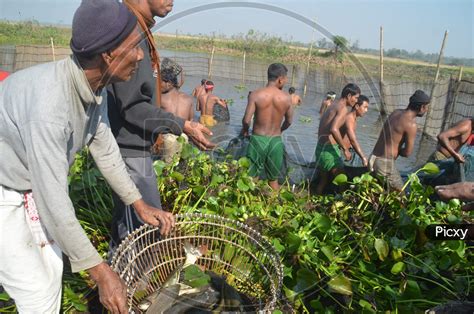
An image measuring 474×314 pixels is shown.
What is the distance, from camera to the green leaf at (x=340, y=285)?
1.94m

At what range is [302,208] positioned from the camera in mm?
2832

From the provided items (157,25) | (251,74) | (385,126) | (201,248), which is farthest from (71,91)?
(251,74)

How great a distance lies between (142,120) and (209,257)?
2.89 ft

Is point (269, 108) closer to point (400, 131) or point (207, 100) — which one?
point (400, 131)

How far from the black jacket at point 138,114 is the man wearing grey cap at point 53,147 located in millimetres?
397

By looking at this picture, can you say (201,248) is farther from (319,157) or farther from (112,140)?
(319,157)

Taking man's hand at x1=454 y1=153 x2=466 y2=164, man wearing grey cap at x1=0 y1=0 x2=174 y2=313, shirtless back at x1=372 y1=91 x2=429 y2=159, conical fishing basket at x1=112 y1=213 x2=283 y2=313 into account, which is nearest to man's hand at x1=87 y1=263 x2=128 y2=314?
man wearing grey cap at x1=0 y1=0 x2=174 y2=313

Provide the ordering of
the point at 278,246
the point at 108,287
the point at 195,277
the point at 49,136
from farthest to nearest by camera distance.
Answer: the point at 278,246, the point at 195,277, the point at 108,287, the point at 49,136

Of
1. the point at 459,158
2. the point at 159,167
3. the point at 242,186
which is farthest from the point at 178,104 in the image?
the point at 459,158

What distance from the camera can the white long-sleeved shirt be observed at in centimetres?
128

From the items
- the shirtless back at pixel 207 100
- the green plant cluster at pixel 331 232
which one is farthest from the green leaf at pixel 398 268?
the shirtless back at pixel 207 100

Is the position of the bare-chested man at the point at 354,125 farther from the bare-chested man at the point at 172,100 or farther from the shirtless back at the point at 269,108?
the bare-chested man at the point at 172,100

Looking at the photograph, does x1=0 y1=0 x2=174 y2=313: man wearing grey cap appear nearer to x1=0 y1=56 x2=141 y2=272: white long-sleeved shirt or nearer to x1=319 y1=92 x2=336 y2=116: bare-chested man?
x1=0 y1=56 x2=141 y2=272: white long-sleeved shirt

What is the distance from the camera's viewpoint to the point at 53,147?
4.21 feet
